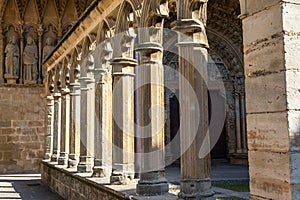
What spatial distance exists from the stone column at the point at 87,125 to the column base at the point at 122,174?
167cm

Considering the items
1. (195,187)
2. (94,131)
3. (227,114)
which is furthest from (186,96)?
(227,114)

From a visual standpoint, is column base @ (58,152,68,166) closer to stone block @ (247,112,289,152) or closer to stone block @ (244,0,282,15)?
stone block @ (247,112,289,152)

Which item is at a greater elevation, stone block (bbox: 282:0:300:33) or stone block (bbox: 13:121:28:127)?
stone block (bbox: 282:0:300:33)

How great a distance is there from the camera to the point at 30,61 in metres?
12.4

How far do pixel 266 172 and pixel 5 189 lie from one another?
7.26 meters

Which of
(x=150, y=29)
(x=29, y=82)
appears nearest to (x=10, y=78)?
(x=29, y=82)

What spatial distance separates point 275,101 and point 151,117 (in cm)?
230

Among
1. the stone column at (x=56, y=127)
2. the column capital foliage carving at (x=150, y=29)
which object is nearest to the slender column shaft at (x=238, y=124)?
the stone column at (x=56, y=127)

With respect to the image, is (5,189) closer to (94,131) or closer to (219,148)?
(94,131)

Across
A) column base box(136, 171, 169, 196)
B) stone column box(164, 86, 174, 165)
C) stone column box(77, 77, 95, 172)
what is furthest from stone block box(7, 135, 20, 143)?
column base box(136, 171, 169, 196)

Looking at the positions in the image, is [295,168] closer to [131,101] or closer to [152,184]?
[152,184]

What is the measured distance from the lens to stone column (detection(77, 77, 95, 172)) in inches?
263

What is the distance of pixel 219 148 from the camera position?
12703mm

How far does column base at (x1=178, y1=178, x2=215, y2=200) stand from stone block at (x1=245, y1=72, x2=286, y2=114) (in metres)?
1.23
